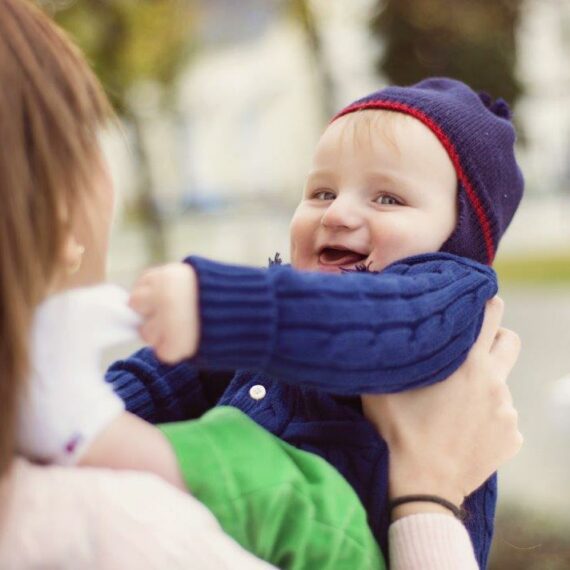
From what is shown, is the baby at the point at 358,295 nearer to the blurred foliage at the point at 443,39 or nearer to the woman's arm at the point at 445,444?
the woman's arm at the point at 445,444

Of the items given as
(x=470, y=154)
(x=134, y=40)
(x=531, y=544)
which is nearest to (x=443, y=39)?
(x=134, y=40)

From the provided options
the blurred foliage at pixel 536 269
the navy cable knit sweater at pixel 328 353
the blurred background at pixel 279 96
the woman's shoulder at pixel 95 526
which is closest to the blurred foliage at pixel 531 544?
the blurred background at pixel 279 96

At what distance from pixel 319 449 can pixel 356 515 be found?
0.36ft

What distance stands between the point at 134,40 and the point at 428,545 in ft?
16.4

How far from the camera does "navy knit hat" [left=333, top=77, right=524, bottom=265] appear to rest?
103 centimetres

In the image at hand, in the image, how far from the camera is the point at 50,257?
634mm

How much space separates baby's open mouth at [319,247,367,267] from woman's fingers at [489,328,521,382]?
191 mm

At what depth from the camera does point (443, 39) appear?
19.7ft

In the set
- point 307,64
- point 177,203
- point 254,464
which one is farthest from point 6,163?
point 177,203

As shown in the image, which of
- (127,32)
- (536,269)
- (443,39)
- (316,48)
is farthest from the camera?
(536,269)

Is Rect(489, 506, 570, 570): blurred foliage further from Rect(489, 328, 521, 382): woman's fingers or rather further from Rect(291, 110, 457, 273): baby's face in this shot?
Rect(291, 110, 457, 273): baby's face

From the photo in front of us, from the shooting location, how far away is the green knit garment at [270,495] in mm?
706

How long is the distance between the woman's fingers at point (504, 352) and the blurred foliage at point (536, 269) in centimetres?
520

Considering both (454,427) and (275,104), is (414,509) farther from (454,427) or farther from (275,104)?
(275,104)
